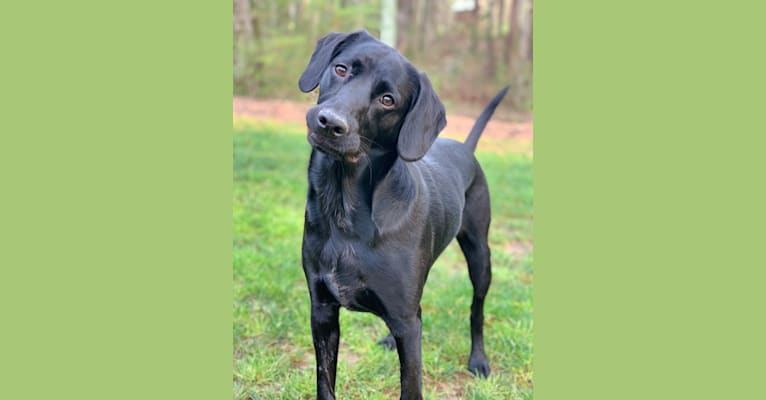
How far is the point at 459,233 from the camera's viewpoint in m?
3.33

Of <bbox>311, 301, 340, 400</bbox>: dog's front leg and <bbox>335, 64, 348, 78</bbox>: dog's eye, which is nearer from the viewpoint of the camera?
<bbox>335, 64, 348, 78</bbox>: dog's eye

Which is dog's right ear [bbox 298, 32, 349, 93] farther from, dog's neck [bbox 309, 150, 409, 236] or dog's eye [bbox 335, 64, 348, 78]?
dog's neck [bbox 309, 150, 409, 236]

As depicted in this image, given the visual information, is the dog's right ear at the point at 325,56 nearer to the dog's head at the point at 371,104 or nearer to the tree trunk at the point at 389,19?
the dog's head at the point at 371,104

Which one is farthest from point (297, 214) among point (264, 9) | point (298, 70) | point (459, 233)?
point (459, 233)

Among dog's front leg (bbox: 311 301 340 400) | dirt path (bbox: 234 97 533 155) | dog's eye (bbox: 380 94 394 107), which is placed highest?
dog's eye (bbox: 380 94 394 107)

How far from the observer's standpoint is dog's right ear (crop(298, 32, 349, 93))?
2379mm

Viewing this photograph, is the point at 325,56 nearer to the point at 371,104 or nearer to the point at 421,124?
the point at 371,104

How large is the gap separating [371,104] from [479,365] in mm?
1792

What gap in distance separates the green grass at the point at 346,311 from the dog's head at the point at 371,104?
55.5 inches

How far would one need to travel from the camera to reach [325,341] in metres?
2.61

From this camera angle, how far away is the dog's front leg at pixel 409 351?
240 centimetres

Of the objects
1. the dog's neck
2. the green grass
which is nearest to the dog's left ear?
the dog's neck

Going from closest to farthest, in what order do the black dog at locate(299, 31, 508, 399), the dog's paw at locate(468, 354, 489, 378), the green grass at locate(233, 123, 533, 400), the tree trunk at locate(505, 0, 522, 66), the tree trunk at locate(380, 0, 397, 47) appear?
the black dog at locate(299, 31, 508, 399), the green grass at locate(233, 123, 533, 400), the dog's paw at locate(468, 354, 489, 378), the tree trunk at locate(505, 0, 522, 66), the tree trunk at locate(380, 0, 397, 47)

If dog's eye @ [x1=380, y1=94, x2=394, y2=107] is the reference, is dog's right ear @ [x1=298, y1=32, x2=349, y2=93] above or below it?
above
